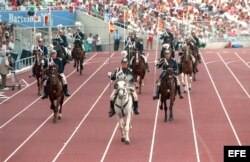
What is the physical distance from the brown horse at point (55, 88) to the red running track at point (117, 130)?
48 cm

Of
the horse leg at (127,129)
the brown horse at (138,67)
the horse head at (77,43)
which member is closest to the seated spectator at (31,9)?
the horse head at (77,43)

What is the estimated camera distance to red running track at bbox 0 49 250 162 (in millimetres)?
19609

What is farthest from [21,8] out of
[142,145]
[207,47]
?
[142,145]

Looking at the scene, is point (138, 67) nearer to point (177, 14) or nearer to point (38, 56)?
point (38, 56)

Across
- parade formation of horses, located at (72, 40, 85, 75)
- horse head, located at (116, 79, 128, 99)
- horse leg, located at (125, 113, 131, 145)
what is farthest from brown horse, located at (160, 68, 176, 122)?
parade formation of horses, located at (72, 40, 85, 75)

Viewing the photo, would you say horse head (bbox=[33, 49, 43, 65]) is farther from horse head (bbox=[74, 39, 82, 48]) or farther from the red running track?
horse head (bbox=[74, 39, 82, 48])

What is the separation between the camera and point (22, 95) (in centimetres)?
3072

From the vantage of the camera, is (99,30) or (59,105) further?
(99,30)

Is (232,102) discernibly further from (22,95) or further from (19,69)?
(19,69)

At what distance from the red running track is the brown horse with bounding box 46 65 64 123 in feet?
1.57

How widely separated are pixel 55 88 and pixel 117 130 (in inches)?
103

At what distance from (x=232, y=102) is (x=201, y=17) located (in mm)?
25292

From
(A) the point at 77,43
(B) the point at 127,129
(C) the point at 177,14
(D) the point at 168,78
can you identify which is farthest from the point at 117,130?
(C) the point at 177,14

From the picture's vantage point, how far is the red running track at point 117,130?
19609 mm
